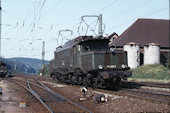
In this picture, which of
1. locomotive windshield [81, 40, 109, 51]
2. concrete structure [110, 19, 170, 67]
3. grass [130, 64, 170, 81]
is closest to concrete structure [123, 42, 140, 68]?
concrete structure [110, 19, 170, 67]

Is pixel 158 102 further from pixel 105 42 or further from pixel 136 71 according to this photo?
pixel 136 71

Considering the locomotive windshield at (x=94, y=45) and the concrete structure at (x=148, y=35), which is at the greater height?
the concrete structure at (x=148, y=35)

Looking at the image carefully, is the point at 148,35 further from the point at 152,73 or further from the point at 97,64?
the point at 97,64

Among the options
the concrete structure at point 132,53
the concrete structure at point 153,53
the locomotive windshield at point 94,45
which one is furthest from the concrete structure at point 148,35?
the locomotive windshield at point 94,45

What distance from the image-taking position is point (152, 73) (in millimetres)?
34344

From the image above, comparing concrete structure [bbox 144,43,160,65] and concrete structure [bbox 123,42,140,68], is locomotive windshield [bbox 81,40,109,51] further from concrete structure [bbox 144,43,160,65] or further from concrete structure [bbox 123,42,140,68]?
concrete structure [bbox 144,43,160,65]

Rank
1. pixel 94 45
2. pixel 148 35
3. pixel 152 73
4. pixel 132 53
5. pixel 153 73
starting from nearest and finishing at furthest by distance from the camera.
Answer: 1. pixel 94 45
2. pixel 153 73
3. pixel 152 73
4. pixel 132 53
5. pixel 148 35

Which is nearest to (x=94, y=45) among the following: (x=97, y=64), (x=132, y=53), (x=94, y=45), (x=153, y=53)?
(x=94, y=45)

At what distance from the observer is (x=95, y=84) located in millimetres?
17938

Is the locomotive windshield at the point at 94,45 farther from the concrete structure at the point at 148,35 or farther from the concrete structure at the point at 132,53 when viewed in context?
the concrete structure at the point at 148,35

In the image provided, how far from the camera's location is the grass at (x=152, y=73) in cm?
3120

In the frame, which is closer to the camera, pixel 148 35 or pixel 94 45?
pixel 94 45

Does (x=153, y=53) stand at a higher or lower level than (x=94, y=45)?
higher

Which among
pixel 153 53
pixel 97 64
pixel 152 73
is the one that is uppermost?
pixel 153 53
